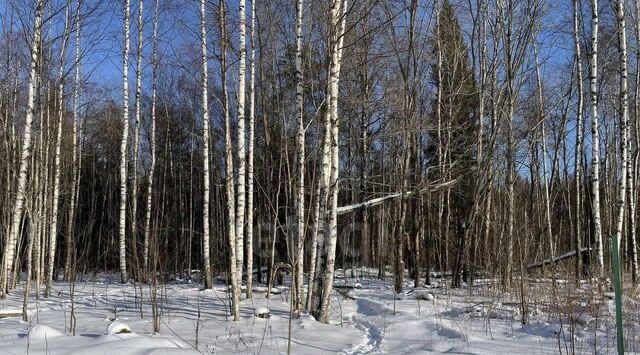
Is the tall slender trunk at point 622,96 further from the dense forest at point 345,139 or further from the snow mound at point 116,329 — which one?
the snow mound at point 116,329


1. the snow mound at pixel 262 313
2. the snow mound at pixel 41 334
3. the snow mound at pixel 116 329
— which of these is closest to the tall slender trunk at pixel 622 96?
the snow mound at pixel 262 313

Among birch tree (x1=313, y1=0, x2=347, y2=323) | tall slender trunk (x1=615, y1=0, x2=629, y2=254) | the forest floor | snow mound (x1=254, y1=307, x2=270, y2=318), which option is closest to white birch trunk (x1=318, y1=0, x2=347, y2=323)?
birch tree (x1=313, y1=0, x2=347, y2=323)

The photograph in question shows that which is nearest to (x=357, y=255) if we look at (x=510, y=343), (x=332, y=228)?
(x=332, y=228)

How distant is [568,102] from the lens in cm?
1788

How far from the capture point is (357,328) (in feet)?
25.1

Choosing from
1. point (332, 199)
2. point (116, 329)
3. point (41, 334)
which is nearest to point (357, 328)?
point (332, 199)

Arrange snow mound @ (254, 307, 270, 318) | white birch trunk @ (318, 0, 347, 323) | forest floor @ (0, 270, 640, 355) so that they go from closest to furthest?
forest floor @ (0, 270, 640, 355) → white birch trunk @ (318, 0, 347, 323) → snow mound @ (254, 307, 270, 318)

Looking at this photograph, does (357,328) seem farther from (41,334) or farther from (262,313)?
(41,334)

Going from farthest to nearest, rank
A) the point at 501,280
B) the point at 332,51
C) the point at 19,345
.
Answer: the point at 501,280
the point at 332,51
the point at 19,345

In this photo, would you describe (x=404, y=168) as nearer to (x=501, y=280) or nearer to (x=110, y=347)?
(x=501, y=280)

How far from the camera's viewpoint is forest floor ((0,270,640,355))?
5.45 m

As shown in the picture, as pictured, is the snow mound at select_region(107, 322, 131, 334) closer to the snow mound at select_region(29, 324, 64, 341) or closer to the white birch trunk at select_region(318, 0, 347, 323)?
the snow mound at select_region(29, 324, 64, 341)

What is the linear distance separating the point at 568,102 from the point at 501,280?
9.75 m

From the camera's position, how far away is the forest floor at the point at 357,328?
17.9 ft
